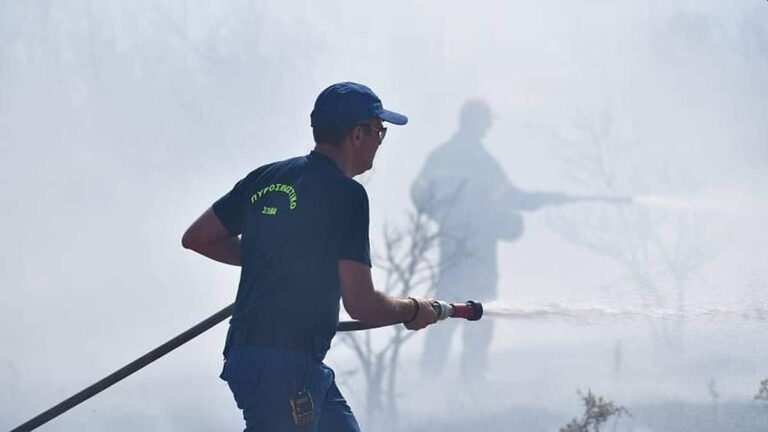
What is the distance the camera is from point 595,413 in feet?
19.7

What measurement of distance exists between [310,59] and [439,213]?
121cm

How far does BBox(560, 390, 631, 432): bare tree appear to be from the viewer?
6020 millimetres

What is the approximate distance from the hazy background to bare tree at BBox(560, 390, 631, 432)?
351 millimetres

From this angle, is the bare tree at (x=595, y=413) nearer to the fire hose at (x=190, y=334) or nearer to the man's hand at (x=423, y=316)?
the fire hose at (x=190, y=334)

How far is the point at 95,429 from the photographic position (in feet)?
22.2

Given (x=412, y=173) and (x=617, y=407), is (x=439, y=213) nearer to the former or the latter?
(x=412, y=173)

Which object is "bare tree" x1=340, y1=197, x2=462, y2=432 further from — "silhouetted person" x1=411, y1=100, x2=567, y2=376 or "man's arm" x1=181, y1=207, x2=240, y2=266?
"man's arm" x1=181, y1=207, x2=240, y2=266

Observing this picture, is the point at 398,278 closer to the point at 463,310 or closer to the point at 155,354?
the point at 155,354

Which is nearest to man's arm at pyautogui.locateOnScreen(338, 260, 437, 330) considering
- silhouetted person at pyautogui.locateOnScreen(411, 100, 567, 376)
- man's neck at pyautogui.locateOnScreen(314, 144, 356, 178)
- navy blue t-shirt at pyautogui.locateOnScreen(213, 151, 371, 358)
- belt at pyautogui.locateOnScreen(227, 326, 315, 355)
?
navy blue t-shirt at pyautogui.locateOnScreen(213, 151, 371, 358)

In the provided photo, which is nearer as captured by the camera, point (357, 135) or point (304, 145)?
point (357, 135)

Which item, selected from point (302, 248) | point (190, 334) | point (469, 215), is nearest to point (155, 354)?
point (190, 334)

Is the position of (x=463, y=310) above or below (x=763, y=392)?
below

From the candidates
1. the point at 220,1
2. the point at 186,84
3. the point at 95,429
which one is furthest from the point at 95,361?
the point at 220,1

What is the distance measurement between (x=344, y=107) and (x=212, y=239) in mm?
A: 580
